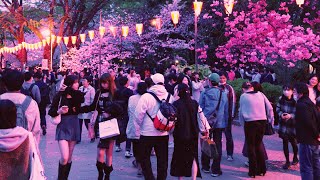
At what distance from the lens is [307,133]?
6320mm

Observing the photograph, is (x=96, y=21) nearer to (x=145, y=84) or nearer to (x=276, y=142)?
(x=276, y=142)

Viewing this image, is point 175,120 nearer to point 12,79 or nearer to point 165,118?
point 165,118

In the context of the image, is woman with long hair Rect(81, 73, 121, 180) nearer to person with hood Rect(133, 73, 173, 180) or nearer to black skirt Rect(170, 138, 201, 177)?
person with hood Rect(133, 73, 173, 180)

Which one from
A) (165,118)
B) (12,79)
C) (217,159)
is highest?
(12,79)

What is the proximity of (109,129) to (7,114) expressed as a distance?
10.1 feet

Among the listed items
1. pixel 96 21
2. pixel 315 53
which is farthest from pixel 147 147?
pixel 96 21

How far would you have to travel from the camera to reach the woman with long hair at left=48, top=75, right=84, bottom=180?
6750 millimetres

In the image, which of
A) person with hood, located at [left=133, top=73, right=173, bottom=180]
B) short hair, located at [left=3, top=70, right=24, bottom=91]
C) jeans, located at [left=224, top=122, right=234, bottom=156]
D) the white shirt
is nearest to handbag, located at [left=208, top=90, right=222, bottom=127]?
jeans, located at [left=224, top=122, right=234, bottom=156]

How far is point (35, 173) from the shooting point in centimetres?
396

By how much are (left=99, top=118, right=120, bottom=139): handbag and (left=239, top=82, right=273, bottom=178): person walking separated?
8.28ft

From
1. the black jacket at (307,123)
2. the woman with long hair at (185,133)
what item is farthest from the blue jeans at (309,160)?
the woman with long hair at (185,133)

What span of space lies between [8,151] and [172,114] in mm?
2945

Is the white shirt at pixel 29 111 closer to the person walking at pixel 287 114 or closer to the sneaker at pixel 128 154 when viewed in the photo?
the person walking at pixel 287 114

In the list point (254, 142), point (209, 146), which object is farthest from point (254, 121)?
point (209, 146)
